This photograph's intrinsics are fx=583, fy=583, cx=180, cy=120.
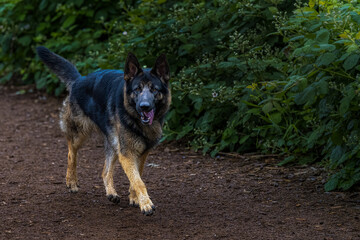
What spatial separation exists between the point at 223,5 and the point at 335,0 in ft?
8.25

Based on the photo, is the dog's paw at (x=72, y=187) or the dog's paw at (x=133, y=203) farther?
the dog's paw at (x=72, y=187)

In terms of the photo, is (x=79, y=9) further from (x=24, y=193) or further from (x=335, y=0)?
(x=335, y=0)

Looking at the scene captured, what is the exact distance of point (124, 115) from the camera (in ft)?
18.5

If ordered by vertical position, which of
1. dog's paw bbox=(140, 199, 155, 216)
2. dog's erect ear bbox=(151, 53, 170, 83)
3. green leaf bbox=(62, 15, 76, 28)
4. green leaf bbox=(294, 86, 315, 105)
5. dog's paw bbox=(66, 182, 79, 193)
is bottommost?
dog's paw bbox=(66, 182, 79, 193)

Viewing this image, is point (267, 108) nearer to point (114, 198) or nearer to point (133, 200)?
point (133, 200)

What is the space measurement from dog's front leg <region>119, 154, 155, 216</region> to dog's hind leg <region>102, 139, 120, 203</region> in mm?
238

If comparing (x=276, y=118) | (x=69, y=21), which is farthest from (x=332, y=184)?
(x=69, y=21)

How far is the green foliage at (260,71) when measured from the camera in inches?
211

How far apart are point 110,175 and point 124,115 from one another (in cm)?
79

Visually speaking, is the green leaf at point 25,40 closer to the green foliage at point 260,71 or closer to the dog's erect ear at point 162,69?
the green foliage at point 260,71

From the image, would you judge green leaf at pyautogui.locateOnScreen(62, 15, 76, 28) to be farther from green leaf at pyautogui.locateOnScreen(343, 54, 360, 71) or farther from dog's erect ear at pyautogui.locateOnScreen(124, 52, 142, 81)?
green leaf at pyautogui.locateOnScreen(343, 54, 360, 71)

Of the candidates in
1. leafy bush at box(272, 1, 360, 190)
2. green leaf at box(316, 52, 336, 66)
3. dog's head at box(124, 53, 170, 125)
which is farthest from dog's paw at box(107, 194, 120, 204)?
green leaf at box(316, 52, 336, 66)

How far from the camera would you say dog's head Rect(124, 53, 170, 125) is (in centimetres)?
540

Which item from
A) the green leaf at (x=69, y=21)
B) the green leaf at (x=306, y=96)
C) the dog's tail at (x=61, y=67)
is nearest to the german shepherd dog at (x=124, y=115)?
the dog's tail at (x=61, y=67)
